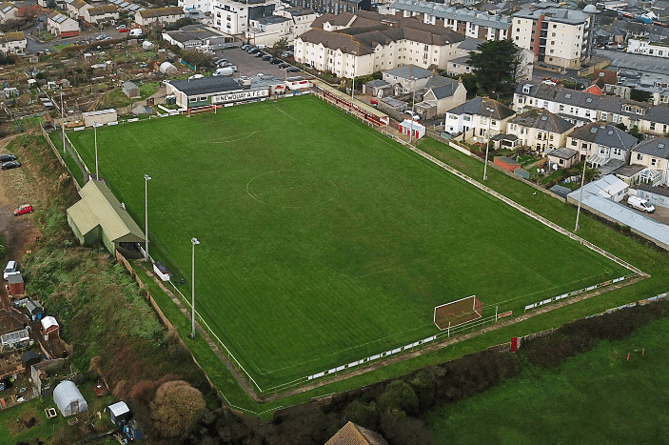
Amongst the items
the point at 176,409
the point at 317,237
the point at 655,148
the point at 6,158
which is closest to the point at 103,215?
the point at 317,237

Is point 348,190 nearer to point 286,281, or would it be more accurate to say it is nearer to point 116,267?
point 286,281

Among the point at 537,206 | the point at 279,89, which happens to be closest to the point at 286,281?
the point at 537,206

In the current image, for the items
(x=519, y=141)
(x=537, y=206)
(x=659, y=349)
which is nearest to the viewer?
(x=659, y=349)

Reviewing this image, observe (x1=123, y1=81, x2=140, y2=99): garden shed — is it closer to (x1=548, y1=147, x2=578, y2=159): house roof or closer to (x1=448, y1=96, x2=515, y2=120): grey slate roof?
(x1=448, y1=96, x2=515, y2=120): grey slate roof

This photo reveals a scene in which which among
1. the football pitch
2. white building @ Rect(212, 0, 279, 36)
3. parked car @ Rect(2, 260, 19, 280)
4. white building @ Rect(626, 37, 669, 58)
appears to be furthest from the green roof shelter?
white building @ Rect(626, 37, 669, 58)

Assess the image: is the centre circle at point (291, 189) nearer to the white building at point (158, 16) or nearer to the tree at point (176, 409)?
the tree at point (176, 409)

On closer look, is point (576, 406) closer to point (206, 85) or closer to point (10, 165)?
point (10, 165)

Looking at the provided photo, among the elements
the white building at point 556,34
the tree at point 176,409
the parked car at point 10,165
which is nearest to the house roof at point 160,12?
the white building at point 556,34
